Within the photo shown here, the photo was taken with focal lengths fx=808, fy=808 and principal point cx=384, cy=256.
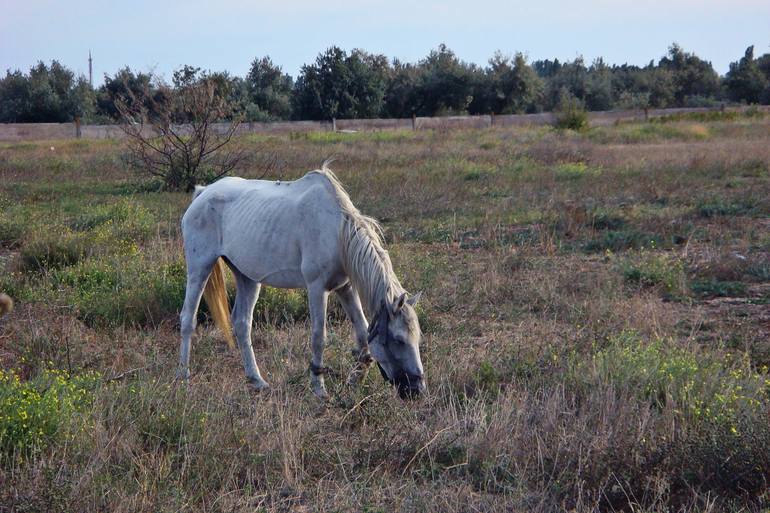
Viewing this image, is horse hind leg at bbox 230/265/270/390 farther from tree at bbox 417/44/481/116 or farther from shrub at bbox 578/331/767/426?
tree at bbox 417/44/481/116

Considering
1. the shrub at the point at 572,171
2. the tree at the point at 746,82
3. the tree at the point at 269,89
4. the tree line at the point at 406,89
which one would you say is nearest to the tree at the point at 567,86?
the tree line at the point at 406,89

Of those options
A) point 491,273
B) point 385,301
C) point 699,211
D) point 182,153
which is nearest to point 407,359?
point 385,301

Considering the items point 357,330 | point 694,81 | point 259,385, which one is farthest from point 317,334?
point 694,81

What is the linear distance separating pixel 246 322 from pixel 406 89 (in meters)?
51.7

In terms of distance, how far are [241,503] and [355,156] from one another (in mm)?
19277

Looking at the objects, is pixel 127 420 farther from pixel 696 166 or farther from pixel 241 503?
pixel 696 166

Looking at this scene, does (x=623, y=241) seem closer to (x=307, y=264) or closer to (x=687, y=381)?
(x=687, y=381)

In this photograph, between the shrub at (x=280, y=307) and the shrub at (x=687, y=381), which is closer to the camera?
the shrub at (x=687, y=381)

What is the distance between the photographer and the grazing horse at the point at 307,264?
518cm

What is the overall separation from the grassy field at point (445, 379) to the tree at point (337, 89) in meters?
39.2

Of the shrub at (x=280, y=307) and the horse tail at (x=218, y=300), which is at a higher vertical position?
the horse tail at (x=218, y=300)

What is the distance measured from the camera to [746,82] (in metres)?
61.5

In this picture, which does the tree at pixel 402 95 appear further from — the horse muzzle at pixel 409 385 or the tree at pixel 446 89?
the horse muzzle at pixel 409 385

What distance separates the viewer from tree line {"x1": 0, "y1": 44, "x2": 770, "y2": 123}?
50938mm
